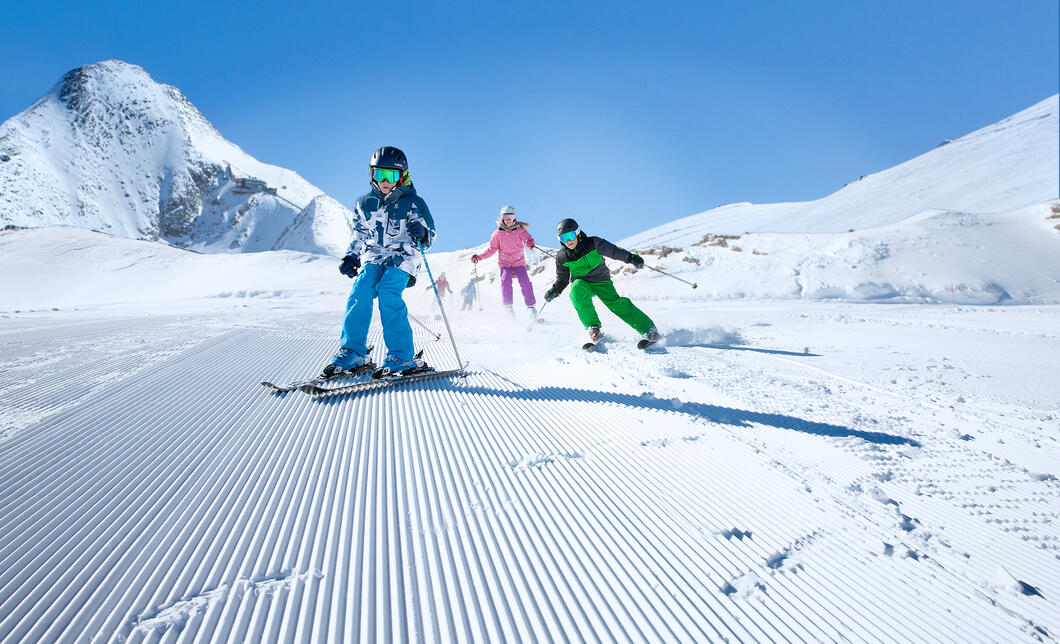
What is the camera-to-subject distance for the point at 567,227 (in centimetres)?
522

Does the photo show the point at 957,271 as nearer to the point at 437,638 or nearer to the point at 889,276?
the point at 889,276

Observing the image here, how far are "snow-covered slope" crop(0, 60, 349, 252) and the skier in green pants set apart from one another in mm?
98609

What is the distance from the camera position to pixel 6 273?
22.7 metres

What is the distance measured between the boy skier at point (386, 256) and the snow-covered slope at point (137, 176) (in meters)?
99.2

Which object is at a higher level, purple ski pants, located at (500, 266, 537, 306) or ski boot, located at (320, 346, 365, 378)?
purple ski pants, located at (500, 266, 537, 306)

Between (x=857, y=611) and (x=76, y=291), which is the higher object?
(x=76, y=291)

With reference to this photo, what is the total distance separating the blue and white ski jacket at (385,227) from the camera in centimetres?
365

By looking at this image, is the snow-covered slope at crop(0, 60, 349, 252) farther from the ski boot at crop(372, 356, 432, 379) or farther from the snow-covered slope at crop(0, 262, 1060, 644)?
the snow-covered slope at crop(0, 262, 1060, 644)

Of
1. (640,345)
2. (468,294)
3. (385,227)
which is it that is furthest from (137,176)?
(640,345)

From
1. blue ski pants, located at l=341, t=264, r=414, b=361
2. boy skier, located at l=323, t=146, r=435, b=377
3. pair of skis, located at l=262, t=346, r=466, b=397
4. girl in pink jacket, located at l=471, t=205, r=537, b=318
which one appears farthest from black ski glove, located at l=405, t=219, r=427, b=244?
girl in pink jacket, located at l=471, t=205, r=537, b=318

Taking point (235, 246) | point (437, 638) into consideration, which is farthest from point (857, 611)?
point (235, 246)

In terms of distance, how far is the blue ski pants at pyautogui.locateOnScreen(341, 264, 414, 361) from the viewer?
350 cm

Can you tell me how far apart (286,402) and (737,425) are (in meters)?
2.60

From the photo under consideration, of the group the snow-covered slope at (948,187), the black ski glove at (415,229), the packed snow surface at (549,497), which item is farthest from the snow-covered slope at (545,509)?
the snow-covered slope at (948,187)
